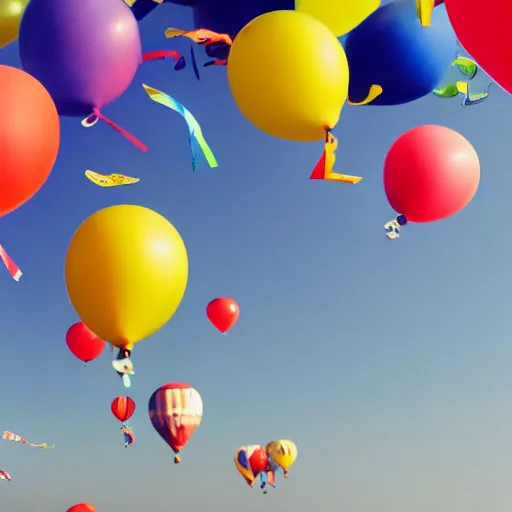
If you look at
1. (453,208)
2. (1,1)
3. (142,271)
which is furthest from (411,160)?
(1,1)

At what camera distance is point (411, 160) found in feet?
16.7

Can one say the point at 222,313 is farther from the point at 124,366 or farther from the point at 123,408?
the point at 124,366

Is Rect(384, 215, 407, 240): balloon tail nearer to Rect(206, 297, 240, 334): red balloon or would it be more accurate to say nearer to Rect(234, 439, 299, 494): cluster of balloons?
Rect(206, 297, 240, 334): red balloon

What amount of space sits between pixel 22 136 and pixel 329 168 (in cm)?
173

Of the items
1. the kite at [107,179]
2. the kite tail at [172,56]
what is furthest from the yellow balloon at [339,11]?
the kite at [107,179]

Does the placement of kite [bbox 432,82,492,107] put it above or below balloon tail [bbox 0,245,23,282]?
above

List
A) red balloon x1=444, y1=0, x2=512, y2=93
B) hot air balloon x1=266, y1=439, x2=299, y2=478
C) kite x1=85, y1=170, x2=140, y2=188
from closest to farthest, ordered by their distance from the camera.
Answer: red balloon x1=444, y1=0, x2=512, y2=93, kite x1=85, y1=170, x2=140, y2=188, hot air balloon x1=266, y1=439, x2=299, y2=478

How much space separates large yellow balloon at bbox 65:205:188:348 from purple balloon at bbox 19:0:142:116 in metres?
0.83

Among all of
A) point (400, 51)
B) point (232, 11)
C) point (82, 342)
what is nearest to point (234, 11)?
point (232, 11)

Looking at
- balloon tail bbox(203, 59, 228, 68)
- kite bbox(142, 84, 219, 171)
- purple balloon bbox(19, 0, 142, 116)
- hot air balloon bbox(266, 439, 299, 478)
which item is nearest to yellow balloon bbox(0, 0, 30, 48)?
purple balloon bbox(19, 0, 142, 116)

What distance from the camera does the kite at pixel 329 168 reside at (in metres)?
3.88

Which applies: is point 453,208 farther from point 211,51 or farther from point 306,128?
point 211,51

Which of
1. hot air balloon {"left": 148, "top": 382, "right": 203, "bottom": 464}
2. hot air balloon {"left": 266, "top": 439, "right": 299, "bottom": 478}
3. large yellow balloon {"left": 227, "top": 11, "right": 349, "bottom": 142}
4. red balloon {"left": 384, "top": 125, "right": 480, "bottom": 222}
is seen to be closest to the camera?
large yellow balloon {"left": 227, "top": 11, "right": 349, "bottom": 142}

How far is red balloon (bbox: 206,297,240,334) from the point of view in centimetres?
932
